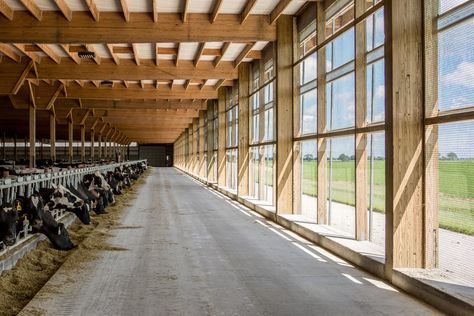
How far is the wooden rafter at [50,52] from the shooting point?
46.0 feet

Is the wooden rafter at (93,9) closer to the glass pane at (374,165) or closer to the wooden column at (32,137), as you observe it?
the glass pane at (374,165)

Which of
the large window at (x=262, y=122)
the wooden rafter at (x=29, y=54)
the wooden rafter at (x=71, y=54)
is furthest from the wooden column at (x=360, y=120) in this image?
the wooden rafter at (x=29, y=54)

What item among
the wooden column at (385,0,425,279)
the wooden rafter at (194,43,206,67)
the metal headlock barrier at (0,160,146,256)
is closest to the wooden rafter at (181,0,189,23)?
the wooden rafter at (194,43,206,67)

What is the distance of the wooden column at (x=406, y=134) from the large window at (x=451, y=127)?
0.12m

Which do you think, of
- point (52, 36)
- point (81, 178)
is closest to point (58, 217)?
point (81, 178)

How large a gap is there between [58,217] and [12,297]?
5003 millimetres

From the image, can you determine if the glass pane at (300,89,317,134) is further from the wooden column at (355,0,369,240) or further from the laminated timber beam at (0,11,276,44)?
the wooden column at (355,0,369,240)

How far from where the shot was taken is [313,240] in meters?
9.48

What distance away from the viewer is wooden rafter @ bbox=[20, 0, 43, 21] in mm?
10258

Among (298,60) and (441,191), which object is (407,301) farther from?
(298,60)

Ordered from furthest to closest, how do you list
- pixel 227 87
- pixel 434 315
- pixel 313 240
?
pixel 227 87 → pixel 313 240 → pixel 434 315

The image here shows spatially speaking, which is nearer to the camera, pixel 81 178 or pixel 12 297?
pixel 12 297

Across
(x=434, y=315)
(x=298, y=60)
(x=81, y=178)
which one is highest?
(x=298, y=60)

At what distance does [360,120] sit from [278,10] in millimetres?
4137
